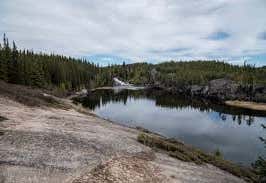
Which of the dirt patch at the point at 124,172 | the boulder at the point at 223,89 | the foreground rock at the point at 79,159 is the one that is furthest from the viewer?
the boulder at the point at 223,89

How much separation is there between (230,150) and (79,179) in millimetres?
Result: 35188

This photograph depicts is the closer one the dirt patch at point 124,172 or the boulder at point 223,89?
the dirt patch at point 124,172

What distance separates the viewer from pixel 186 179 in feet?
60.2

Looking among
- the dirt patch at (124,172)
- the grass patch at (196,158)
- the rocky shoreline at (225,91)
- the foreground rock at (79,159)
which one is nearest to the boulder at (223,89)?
the rocky shoreline at (225,91)

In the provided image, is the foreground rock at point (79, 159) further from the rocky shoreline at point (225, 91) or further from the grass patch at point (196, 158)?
the rocky shoreline at point (225, 91)

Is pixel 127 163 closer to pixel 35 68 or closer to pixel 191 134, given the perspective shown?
pixel 191 134

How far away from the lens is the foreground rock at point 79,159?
15602mm

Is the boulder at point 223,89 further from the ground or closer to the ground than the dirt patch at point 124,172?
further from the ground

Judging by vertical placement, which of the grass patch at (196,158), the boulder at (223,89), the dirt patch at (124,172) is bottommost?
the grass patch at (196,158)

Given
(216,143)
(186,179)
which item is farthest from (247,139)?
(186,179)

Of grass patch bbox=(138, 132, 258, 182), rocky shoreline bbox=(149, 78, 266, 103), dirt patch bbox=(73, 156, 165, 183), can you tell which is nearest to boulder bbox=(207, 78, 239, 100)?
rocky shoreline bbox=(149, 78, 266, 103)

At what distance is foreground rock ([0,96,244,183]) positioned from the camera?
614 inches

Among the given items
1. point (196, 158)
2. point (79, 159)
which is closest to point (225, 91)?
point (196, 158)

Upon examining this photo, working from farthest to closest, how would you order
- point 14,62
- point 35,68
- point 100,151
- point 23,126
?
1. point 35,68
2. point 14,62
3. point 23,126
4. point 100,151
